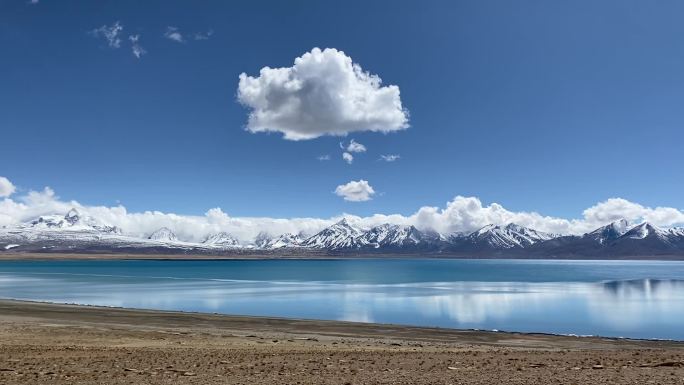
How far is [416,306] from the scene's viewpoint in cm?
7131

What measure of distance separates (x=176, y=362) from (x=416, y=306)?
52.6 metres

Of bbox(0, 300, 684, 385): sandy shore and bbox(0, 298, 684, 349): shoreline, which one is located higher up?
bbox(0, 300, 684, 385): sandy shore

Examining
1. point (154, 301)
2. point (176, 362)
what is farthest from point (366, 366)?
point (154, 301)

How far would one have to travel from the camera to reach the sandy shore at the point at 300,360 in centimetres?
1816

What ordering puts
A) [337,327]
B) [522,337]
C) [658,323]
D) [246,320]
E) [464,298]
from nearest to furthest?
[522,337] → [337,327] → [246,320] → [658,323] → [464,298]

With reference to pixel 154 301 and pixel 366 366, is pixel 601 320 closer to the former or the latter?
pixel 366 366

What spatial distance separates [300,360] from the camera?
906 inches

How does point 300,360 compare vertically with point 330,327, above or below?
above

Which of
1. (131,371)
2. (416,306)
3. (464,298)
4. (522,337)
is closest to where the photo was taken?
(131,371)

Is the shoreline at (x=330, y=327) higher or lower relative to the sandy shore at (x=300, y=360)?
lower

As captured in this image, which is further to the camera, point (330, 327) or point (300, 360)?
point (330, 327)

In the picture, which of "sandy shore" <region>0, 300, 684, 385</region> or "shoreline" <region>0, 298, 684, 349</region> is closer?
"sandy shore" <region>0, 300, 684, 385</region>

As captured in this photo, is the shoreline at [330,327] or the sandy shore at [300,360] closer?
the sandy shore at [300,360]

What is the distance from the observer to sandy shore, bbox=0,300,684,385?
1816cm
